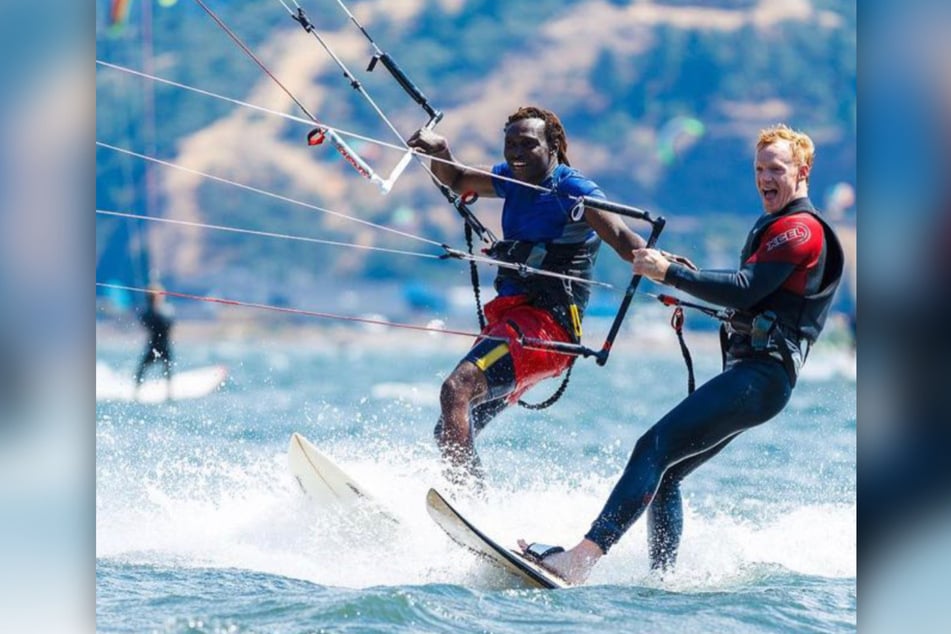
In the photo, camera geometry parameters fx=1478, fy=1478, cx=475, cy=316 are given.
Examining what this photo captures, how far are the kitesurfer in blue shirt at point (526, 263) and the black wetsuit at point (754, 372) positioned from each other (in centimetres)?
57

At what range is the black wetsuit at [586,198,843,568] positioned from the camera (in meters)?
A: 4.33

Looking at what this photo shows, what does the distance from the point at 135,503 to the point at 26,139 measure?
6.68ft

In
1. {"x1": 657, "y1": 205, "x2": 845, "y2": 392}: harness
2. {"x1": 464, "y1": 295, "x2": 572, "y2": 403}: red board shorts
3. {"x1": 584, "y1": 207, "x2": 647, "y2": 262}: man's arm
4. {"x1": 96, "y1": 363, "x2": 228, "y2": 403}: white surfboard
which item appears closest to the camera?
{"x1": 657, "y1": 205, "x2": 845, "y2": 392}: harness

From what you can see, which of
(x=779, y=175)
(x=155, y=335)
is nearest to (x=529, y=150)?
(x=779, y=175)

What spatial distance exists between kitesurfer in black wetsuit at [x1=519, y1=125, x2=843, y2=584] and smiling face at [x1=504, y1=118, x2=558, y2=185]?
0.78 m

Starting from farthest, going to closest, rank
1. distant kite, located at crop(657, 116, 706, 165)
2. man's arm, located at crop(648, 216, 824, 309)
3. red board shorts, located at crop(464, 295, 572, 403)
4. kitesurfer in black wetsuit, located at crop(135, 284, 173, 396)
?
distant kite, located at crop(657, 116, 706, 165) → kitesurfer in black wetsuit, located at crop(135, 284, 173, 396) → red board shorts, located at crop(464, 295, 572, 403) → man's arm, located at crop(648, 216, 824, 309)

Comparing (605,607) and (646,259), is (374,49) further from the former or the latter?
(605,607)

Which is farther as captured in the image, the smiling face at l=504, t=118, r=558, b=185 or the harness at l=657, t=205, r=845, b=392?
the smiling face at l=504, t=118, r=558, b=185

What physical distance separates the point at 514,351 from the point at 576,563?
803 millimetres

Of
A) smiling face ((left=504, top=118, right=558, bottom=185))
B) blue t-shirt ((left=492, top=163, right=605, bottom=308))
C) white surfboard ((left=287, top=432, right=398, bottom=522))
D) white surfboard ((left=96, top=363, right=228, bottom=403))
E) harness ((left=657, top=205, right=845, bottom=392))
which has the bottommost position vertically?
white surfboard ((left=287, top=432, right=398, bottom=522))

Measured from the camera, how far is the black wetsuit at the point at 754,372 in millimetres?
4332

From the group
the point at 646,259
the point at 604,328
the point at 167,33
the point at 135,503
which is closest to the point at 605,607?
the point at 646,259

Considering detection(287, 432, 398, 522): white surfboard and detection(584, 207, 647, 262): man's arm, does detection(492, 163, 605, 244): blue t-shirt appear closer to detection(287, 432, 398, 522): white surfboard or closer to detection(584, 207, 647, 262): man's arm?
detection(584, 207, 647, 262): man's arm

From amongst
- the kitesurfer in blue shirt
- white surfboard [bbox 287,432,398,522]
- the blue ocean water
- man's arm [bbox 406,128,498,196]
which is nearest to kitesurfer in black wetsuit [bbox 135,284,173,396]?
the blue ocean water
